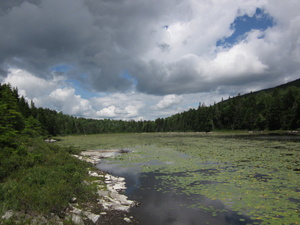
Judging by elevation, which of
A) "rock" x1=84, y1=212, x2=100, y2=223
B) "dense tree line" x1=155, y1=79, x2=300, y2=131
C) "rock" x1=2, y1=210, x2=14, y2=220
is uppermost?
"dense tree line" x1=155, y1=79, x2=300, y2=131

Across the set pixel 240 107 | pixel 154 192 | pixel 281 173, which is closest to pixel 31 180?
pixel 154 192

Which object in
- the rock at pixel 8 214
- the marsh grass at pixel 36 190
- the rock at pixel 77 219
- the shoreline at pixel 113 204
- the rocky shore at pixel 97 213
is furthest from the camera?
the shoreline at pixel 113 204

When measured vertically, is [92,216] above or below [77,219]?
below

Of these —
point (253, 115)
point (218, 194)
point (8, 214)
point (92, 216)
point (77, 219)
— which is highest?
point (253, 115)

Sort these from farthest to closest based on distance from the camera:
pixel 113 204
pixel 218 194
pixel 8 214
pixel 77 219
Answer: pixel 218 194
pixel 113 204
pixel 77 219
pixel 8 214

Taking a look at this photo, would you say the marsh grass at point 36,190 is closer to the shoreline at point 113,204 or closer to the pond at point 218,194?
the shoreline at point 113,204

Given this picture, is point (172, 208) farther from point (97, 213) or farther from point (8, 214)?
point (8, 214)

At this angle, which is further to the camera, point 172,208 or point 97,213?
point 172,208

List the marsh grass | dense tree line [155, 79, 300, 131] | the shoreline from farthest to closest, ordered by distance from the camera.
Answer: dense tree line [155, 79, 300, 131] < the shoreline < the marsh grass

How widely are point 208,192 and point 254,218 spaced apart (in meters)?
4.48

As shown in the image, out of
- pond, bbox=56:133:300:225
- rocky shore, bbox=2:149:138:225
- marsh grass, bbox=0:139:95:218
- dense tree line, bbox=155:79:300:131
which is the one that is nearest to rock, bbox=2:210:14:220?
rocky shore, bbox=2:149:138:225

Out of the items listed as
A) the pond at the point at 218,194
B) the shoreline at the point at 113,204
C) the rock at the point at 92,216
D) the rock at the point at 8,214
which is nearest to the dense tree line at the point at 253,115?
the pond at the point at 218,194

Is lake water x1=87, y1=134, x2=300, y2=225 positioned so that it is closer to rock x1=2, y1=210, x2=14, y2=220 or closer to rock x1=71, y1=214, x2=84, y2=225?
rock x1=71, y1=214, x2=84, y2=225

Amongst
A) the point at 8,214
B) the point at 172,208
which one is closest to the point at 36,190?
the point at 8,214
